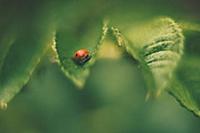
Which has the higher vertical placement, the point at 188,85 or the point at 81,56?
the point at 81,56

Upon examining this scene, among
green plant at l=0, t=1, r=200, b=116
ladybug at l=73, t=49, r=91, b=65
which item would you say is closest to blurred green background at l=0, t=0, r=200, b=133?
green plant at l=0, t=1, r=200, b=116

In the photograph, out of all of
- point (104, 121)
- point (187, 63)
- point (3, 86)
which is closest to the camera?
point (3, 86)

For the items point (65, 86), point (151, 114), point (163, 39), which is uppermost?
point (163, 39)

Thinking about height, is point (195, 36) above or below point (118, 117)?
above

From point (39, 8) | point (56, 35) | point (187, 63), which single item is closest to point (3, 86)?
point (56, 35)

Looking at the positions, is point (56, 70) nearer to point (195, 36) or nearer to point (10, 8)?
point (10, 8)

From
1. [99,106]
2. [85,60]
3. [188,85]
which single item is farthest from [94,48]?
[99,106]

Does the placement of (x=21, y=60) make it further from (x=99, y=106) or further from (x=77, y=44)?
(x=99, y=106)
